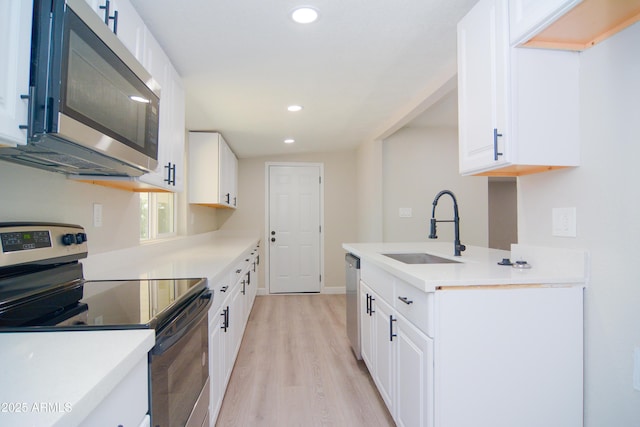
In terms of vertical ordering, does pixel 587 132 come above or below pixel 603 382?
above

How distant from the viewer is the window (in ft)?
9.26

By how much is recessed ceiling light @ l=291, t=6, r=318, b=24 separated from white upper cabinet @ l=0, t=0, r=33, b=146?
107 cm

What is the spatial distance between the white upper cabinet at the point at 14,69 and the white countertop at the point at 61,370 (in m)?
0.49

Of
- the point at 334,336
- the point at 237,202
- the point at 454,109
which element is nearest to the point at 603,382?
the point at 334,336

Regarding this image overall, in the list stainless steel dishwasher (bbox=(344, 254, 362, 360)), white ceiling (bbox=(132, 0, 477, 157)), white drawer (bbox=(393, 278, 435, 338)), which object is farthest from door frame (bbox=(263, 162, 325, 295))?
white drawer (bbox=(393, 278, 435, 338))

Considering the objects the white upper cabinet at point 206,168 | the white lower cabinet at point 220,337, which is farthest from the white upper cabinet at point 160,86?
the white upper cabinet at point 206,168

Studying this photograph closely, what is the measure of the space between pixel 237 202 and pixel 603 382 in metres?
4.52

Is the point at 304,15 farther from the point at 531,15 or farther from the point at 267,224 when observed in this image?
the point at 267,224

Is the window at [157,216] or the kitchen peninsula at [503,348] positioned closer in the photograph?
the kitchen peninsula at [503,348]

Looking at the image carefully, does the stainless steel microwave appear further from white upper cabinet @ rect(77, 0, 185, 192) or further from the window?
the window

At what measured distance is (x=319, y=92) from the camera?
8.57 ft

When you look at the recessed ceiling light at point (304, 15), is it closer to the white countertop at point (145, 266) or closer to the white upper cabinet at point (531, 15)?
the white upper cabinet at point (531, 15)

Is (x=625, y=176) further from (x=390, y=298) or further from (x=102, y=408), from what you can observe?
(x=102, y=408)

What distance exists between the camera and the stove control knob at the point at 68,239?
1.31m
